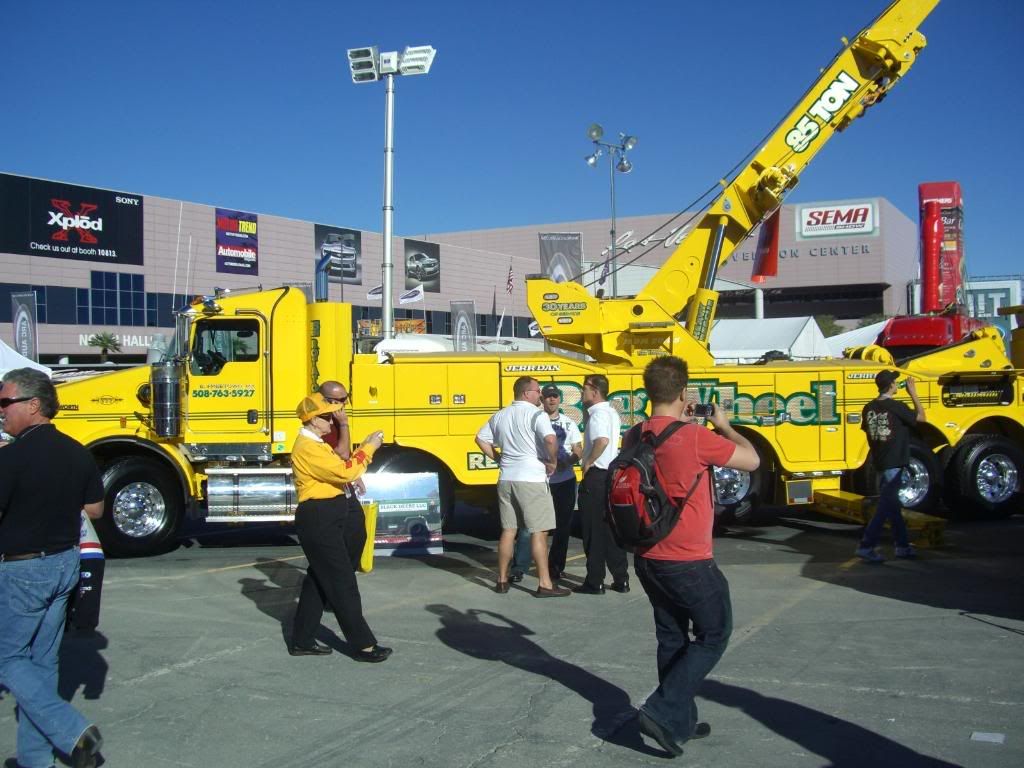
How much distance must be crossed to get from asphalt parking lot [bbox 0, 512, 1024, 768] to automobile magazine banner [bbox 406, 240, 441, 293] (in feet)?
155

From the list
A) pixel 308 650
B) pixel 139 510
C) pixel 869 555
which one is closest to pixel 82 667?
pixel 308 650

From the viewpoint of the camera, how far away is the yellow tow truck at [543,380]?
10.5 metres

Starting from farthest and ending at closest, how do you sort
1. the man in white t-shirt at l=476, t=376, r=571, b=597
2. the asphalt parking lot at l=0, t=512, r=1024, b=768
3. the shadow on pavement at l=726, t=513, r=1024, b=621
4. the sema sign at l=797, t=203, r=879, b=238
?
the sema sign at l=797, t=203, r=879, b=238 < the man in white t-shirt at l=476, t=376, r=571, b=597 < the shadow on pavement at l=726, t=513, r=1024, b=621 < the asphalt parking lot at l=0, t=512, r=1024, b=768

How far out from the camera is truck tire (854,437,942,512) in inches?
466

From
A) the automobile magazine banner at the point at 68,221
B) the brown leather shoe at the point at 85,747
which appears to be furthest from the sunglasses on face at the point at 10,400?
the automobile magazine banner at the point at 68,221

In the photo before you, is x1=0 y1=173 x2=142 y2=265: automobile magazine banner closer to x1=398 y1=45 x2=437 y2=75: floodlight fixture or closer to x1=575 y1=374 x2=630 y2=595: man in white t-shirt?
x1=398 y1=45 x2=437 y2=75: floodlight fixture

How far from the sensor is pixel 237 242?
47781 mm

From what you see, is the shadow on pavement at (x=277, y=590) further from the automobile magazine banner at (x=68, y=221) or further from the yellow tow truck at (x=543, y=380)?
the automobile magazine banner at (x=68, y=221)

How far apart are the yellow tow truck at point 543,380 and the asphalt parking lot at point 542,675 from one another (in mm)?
1612

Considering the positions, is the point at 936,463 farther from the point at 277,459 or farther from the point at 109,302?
the point at 109,302

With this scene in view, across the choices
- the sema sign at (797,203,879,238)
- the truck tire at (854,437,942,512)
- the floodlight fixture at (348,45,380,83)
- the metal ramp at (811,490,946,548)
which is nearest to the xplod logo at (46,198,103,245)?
the floodlight fixture at (348,45,380,83)

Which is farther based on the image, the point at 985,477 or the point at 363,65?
the point at 363,65

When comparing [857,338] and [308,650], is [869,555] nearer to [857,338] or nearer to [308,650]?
[308,650]

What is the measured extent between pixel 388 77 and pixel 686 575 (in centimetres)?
1774
